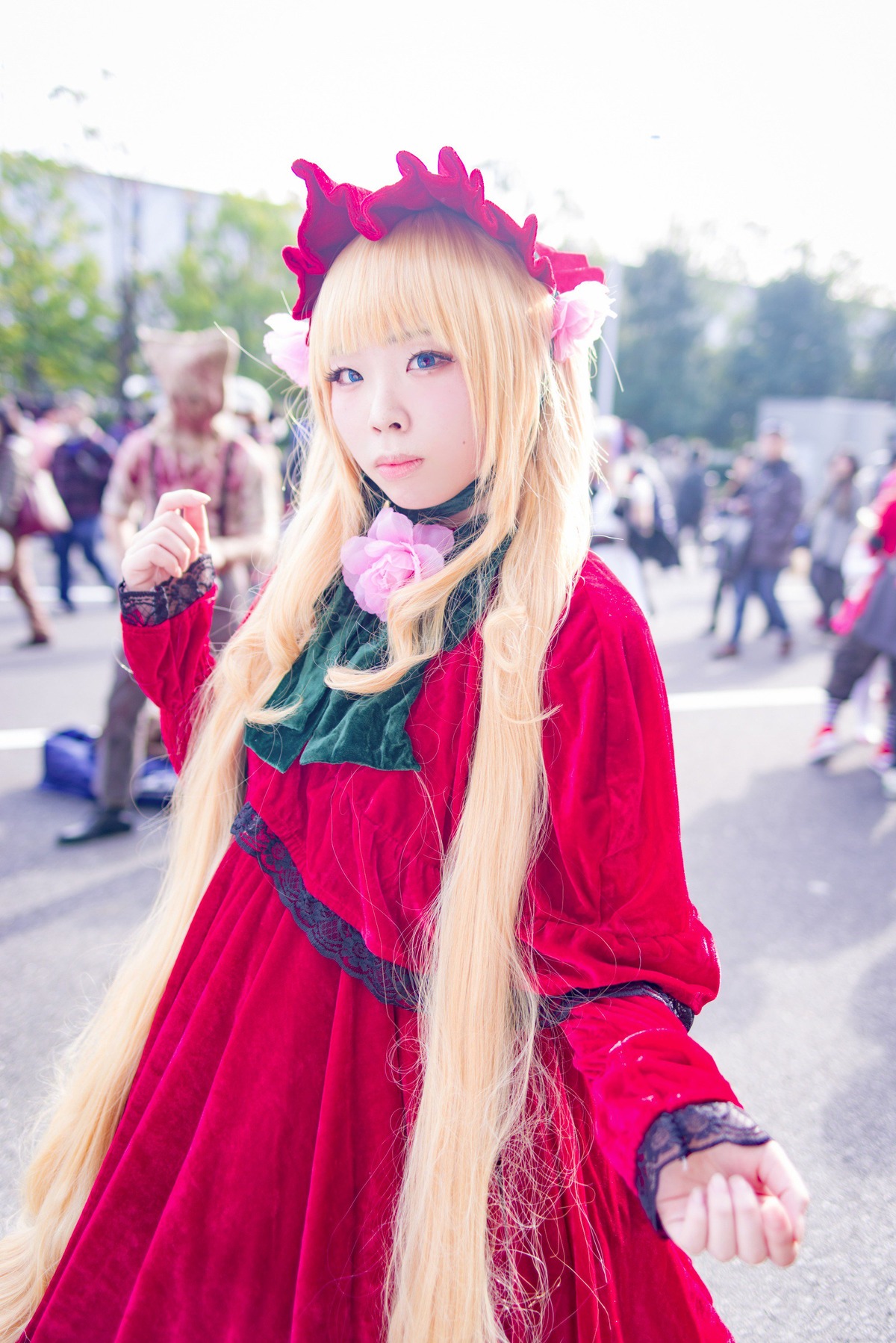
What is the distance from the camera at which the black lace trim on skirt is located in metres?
0.98

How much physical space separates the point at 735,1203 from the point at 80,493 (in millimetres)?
7711

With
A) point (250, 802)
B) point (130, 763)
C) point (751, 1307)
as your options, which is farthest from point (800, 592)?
point (250, 802)

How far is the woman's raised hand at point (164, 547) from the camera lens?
1298 millimetres

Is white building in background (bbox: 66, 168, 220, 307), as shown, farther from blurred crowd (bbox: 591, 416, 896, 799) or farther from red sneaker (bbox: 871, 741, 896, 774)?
red sneaker (bbox: 871, 741, 896, 774)

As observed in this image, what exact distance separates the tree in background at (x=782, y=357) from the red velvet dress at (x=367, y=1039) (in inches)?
1162

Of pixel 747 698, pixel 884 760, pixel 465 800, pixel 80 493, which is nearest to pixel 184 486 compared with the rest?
pixel 465 800

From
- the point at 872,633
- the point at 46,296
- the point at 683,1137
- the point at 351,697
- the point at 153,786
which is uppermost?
the point at 46,296

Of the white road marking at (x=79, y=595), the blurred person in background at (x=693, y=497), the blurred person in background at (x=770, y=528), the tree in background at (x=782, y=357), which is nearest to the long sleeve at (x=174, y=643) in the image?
the blurred person in background at (x=770, y=528)

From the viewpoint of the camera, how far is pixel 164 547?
1.30 meters

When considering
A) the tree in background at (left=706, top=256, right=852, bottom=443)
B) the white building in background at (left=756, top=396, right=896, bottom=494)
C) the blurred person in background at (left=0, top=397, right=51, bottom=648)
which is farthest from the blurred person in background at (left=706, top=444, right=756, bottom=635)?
the tree in background at (left=706, top=256, right=852, bottom=443)

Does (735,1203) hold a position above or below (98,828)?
above

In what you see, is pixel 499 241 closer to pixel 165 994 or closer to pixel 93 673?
pixel 165 994

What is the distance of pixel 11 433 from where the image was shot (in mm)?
6531

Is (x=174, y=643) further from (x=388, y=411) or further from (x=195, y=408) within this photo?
(x=195, y=408)
